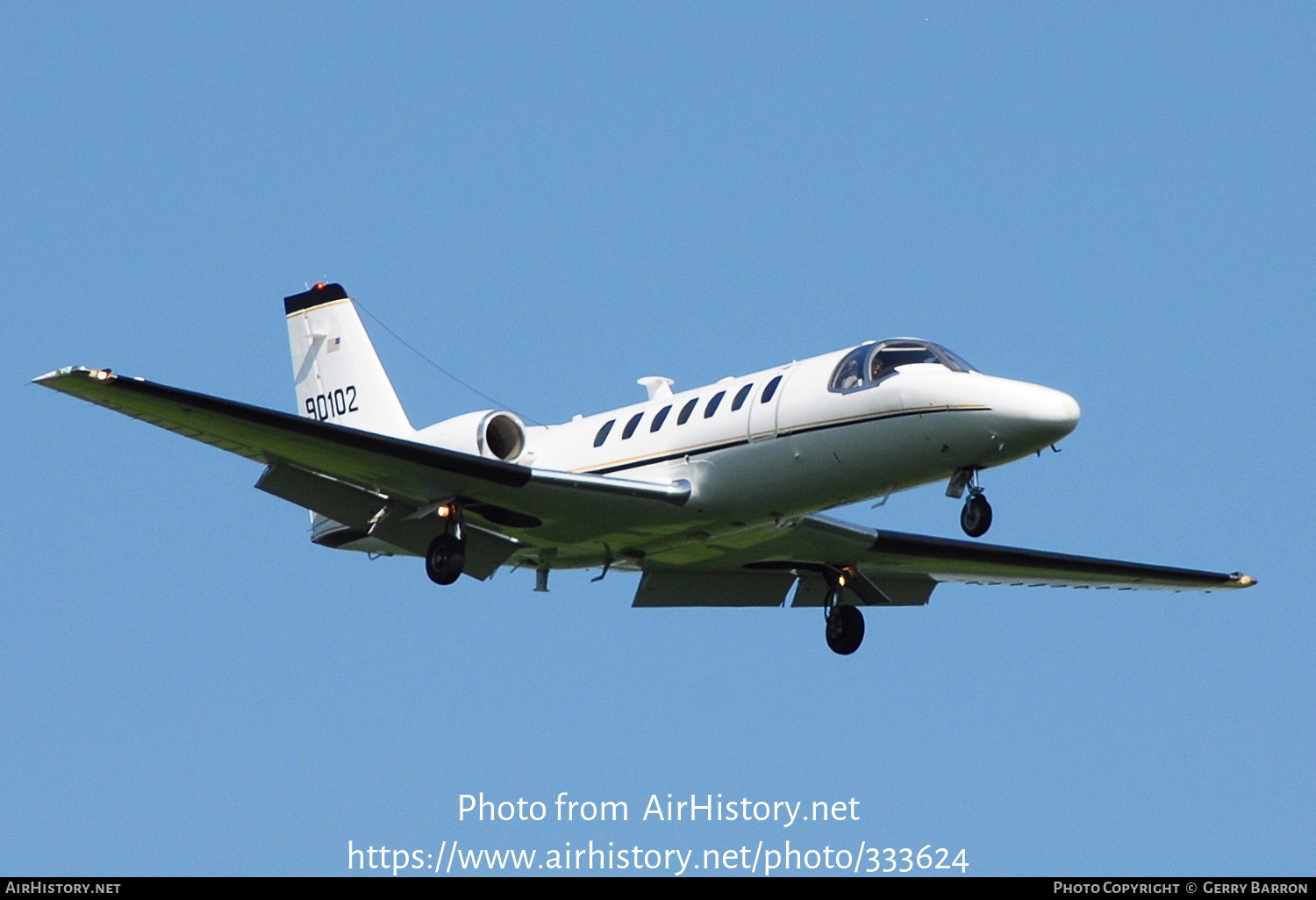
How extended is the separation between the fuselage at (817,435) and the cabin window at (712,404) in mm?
18

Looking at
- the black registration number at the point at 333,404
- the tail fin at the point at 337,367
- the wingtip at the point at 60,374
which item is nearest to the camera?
the wingtip at the point at 60,374

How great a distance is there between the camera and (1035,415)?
19188mm

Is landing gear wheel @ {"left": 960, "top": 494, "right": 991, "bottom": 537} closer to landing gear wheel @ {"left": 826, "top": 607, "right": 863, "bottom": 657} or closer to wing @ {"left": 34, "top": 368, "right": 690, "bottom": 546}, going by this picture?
wing @ {"left": 34, "top": 368, "right": 690, "bottom": 546}

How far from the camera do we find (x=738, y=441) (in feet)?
68.3

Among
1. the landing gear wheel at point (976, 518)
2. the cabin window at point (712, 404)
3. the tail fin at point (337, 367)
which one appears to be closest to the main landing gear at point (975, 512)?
the landing gear wheel at point (976, 518)

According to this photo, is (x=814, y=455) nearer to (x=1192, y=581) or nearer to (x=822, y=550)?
(x=822, y=550)

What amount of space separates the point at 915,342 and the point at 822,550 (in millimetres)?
→ 3823

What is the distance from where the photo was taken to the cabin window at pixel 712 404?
2131 centimetres

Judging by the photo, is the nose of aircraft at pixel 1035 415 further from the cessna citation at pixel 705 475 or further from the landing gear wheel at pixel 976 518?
the landing gear wheel at pixel 976 518

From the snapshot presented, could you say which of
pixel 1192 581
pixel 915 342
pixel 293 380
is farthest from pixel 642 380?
pixel 1192 581

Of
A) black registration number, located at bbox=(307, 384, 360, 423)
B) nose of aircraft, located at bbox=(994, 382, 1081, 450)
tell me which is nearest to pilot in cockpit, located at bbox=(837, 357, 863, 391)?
nose of aircraft, located at bbox=(994, 382, 1081, 450)

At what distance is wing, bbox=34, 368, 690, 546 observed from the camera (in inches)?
777

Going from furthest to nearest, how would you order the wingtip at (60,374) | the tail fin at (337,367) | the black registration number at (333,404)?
the black registration number at (333,404), the tail fin at (337,367), the wingtip at (60,374)

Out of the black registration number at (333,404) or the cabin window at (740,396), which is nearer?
the cabin window at (740,396)
